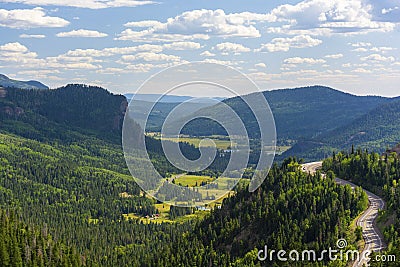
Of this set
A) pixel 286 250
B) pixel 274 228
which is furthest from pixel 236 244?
pixel 286 250

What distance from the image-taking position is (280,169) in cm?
17188

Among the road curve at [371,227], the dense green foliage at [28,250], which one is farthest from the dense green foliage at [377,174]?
the dense green foliage at [28,250]

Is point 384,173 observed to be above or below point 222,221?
above

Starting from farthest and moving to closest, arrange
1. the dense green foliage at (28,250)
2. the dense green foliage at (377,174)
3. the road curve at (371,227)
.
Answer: the dense green foliage at (28,250) < the dense green foliage at (377,174) < the road curve at (371,227)

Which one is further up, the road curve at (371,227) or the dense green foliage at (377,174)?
the dense green foliage at (377,174)

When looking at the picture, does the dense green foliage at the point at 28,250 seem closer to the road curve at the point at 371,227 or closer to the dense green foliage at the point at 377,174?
the road curve at the point at 371,227

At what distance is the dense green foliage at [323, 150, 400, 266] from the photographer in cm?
12319

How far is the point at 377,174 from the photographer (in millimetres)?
154875

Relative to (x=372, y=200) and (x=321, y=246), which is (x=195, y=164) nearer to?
(x=321, y=246)

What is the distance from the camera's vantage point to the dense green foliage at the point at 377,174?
123 meters

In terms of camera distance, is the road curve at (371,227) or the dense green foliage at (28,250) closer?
the road curve at (371,227)

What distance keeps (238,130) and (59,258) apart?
348ft

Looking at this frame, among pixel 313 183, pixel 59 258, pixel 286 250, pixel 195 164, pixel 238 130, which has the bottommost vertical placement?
pixel 59 258

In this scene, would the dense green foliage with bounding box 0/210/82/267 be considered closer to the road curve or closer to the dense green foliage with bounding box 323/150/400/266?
the road curve
